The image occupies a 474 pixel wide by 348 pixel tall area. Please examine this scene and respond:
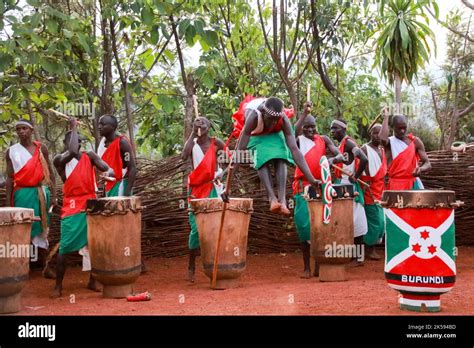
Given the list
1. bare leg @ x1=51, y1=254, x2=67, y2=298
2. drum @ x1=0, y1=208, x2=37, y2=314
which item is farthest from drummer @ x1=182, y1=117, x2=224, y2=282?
drum @ x1=0, y1=208, x2=37, y2=314

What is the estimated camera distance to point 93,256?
635 cm

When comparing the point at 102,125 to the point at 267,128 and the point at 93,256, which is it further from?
the point at 267,128

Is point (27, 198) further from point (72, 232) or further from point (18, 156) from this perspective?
point (72, 232)

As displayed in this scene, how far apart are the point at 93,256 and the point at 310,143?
9.26 feet

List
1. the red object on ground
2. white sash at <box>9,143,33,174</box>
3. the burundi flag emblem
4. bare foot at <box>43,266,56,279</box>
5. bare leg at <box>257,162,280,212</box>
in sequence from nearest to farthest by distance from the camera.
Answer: the burundi flag emblem < bare leg at <box>257,162,280,212</box> < the red object on ground < white sash at <box>9,143,33,174</box> < bare foot at <box>43,266,56,279</box>

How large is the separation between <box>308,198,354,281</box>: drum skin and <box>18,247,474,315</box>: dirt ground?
7.7 inches

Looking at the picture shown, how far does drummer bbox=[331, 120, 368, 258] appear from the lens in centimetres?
817

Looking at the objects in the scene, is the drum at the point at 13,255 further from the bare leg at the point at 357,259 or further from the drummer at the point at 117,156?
the bare leg at the point at 357,259

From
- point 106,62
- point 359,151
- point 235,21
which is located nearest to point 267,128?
point 359,151

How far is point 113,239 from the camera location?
6250 millimetres

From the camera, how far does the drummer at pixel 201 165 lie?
7.48 meters

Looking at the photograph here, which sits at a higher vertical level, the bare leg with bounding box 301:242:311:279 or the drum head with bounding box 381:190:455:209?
the drum head with bounding box 381:190:455:209

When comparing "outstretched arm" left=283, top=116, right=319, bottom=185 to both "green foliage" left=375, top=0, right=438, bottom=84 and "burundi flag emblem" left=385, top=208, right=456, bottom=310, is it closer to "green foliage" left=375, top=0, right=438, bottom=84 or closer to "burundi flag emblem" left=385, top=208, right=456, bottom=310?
"burundi flag emblem" left=385, top=208, right=456, bottom=310

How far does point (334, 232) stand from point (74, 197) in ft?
8.86
